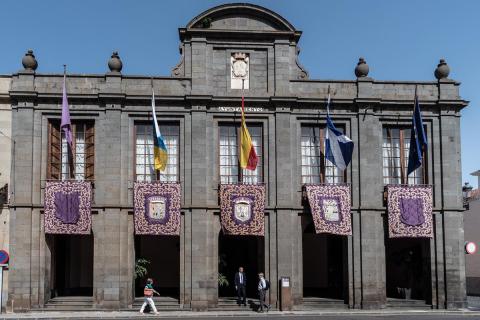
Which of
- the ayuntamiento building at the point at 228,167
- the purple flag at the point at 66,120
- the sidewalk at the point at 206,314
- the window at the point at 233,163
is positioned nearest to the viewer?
the sidewalk at the point at 206,314

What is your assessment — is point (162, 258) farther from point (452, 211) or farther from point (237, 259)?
point (452, 211)

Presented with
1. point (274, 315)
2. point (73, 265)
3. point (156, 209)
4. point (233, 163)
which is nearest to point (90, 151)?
point (156, 209)

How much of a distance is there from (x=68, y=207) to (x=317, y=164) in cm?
1100

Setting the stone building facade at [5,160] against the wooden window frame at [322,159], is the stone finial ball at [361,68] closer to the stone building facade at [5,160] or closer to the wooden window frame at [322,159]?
the wooden window frame at [322,159]

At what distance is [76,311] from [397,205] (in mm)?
14494

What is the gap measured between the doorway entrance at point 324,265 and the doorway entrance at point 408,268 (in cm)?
257

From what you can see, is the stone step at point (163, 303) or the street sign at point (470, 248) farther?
the street sign at point (470, 248)

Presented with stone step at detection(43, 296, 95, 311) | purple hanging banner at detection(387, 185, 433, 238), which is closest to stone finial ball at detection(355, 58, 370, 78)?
purple hanging banner at detection(387, 185, 433, 238)

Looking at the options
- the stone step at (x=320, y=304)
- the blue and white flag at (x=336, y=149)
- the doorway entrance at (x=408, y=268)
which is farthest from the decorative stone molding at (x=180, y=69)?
the doorway entrance at (x=408, y=268)

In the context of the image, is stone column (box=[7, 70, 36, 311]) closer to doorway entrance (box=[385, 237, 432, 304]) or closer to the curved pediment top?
the curved pediment top

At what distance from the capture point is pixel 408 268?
3431cm

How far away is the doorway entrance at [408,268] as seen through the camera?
32719 millimetres

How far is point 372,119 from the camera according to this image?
106ft

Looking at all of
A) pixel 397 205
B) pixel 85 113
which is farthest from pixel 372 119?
pixel 85 113
